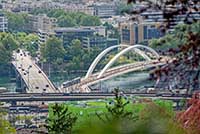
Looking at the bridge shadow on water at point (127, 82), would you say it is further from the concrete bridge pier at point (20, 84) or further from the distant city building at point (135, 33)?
the distant city building at point (135, 33)

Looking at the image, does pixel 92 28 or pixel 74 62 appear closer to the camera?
pixel 74 62

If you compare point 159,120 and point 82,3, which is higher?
point 159,120

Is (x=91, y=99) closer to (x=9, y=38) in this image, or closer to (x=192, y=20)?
(x=9, y=38)

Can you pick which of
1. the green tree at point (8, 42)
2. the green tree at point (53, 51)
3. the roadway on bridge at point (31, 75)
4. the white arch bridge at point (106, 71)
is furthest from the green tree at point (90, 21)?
the white arch bridge at point (106, 71)

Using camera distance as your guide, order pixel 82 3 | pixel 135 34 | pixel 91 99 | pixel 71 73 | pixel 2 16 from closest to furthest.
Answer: pixel 91 99 → pixel 71 73 → pixel 135 34 → pixel 2 16 → pixel 82 3

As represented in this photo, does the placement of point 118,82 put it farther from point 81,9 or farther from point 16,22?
point 81,9

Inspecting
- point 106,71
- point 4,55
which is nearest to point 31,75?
point 4,55

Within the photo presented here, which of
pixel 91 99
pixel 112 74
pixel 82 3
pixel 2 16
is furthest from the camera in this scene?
pixel 82 3

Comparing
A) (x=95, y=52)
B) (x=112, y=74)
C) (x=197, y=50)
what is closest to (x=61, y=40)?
(x=95, y=52)
